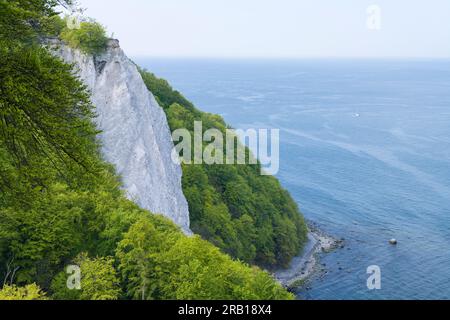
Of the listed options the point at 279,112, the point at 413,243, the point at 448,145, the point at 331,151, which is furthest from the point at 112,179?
the point at 279,112

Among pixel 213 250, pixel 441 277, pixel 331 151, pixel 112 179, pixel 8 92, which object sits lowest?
pixel 441 277

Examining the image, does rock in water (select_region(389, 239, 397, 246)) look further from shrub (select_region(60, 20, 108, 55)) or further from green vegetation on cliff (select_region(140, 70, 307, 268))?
shrub (select_region(60, 20, 108, 55))

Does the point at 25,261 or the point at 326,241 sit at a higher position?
the point at 25,261

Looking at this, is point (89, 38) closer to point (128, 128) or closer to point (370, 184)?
point (128, 128)

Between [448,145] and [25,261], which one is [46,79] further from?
[448,145]

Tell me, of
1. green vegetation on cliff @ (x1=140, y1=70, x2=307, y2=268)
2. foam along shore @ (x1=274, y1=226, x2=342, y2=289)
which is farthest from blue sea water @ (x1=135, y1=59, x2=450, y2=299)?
green vegetation on cliff @ (x1=140, y1=70, x2=307, y2=268)
